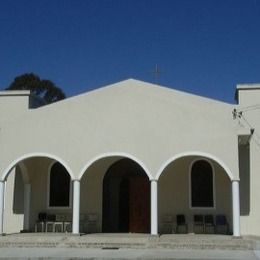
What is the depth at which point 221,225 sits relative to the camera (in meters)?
21.6

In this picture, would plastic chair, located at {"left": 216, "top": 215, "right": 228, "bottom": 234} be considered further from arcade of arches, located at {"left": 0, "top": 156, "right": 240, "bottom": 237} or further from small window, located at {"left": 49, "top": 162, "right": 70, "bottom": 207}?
small window, located at {"left": 49, "top": 162, "right": 70, "bottom": 207}

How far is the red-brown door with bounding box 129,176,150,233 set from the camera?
2267 centimetres

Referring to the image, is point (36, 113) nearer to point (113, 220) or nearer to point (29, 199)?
point (29, 199)

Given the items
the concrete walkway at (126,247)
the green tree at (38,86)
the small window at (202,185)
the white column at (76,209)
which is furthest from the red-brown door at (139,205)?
the green tree at (38,86)

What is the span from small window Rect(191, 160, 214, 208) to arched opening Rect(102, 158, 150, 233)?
188 cm

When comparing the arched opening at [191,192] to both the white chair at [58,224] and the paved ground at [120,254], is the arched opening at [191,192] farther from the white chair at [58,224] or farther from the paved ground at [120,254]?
the white chair at [58,224]

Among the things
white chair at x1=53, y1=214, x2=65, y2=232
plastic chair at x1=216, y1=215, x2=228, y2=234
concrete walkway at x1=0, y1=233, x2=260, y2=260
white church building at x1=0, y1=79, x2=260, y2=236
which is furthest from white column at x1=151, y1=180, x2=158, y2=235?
white chair at x1=53, y1=214, x2=65, y2=232

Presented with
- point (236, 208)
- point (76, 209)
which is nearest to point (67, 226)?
point (76, 209)

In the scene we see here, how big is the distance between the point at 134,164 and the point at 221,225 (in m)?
4.33

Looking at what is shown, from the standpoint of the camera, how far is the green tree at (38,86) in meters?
62.8

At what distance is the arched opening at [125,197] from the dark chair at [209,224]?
2.40 metres

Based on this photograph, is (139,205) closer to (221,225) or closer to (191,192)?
(191,192)

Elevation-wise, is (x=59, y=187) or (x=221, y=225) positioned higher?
(x=59, y=187)

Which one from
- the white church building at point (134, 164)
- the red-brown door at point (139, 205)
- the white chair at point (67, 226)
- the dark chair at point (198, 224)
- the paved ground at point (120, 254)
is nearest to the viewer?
the paved ground at point (120, 254)
